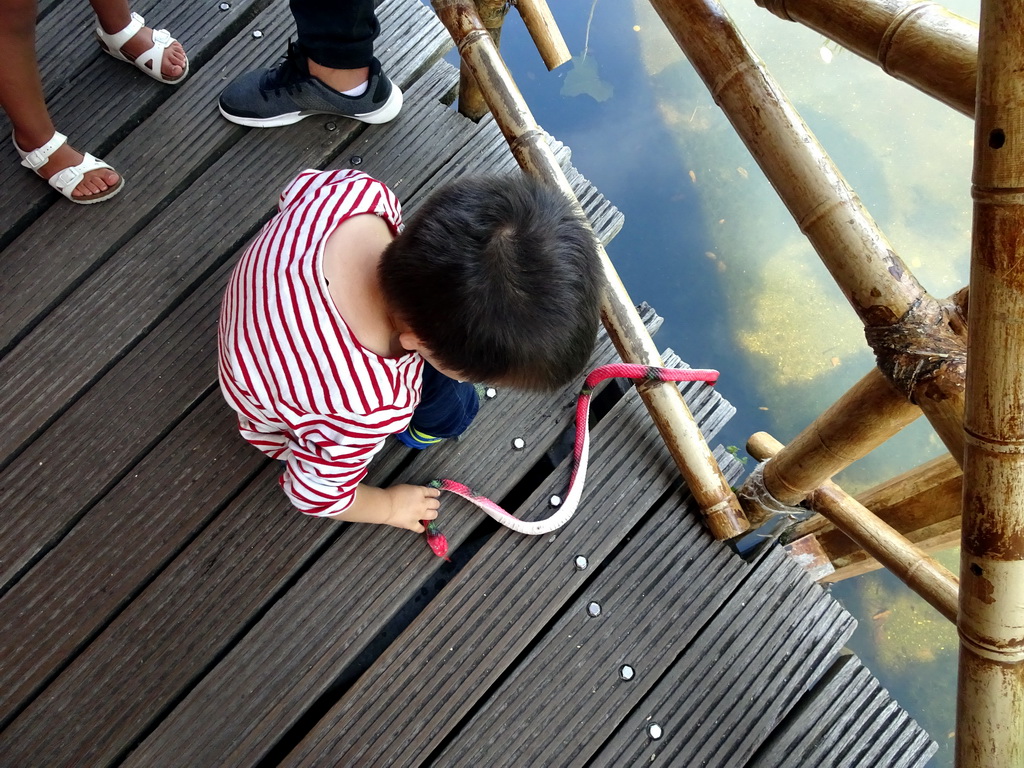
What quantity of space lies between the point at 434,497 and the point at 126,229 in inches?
31.0

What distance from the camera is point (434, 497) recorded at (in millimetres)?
1194

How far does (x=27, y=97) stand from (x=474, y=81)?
80 cm

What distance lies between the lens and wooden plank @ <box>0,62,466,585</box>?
3.84 feet

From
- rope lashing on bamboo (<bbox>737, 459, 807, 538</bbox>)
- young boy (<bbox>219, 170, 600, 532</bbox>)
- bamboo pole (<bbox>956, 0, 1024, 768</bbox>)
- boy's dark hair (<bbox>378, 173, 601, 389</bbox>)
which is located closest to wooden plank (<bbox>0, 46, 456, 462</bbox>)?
young boy (<bbox>219, 170, 600, 532</bbox>)

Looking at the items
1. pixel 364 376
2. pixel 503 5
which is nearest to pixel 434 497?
pixel 364 376

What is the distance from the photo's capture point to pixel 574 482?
1196 millimetres

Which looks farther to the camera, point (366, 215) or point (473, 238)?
point (366, 215)

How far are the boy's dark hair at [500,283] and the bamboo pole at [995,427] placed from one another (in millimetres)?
370

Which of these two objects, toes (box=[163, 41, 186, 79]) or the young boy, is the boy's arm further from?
toes (box=[163, 41, 186, 79])

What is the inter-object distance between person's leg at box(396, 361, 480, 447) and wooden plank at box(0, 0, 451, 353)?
21.3 inches

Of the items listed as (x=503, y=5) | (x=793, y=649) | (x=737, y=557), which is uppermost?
(x=503, y=5)

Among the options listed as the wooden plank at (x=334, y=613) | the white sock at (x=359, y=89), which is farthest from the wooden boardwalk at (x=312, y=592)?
the white sock at (x=359, y=89)

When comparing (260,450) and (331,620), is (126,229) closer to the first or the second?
(260,450)

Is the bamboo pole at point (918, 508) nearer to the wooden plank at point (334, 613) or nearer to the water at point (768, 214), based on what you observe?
the wooden plank at point (334, 613)
